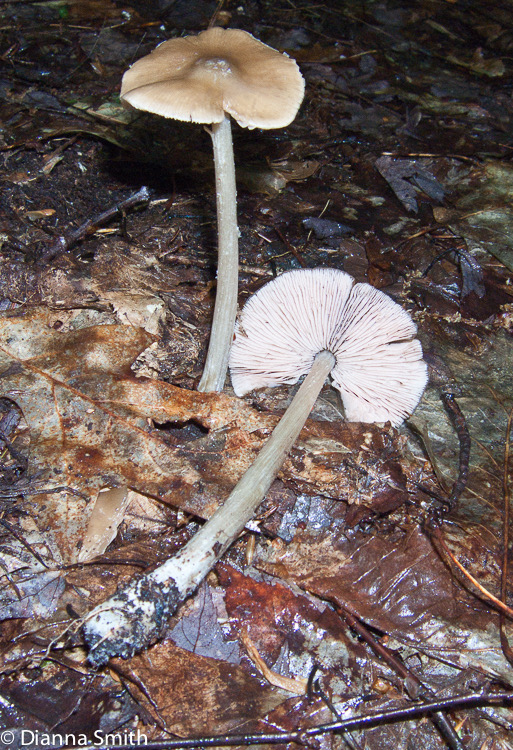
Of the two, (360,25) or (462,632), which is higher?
(360,25)

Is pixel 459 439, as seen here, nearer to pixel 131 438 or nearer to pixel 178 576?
pixel 178 576

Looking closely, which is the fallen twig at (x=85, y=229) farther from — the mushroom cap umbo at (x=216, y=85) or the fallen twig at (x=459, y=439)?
the fallen twig at (x=459, y=439)

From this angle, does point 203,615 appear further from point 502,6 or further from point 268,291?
point 502,6

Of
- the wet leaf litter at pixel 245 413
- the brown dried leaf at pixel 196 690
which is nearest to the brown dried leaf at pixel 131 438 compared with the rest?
the wet leaf litter at pixel 245 413

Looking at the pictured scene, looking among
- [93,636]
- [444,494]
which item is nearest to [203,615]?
[93,636]

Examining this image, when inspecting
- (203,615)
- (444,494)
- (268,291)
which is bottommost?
(203,615)

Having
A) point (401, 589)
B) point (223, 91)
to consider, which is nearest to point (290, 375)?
point (401, 589)

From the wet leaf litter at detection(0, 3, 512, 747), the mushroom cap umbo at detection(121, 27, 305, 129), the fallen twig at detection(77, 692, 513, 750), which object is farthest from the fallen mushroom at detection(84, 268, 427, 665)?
the mushroom cap umbo at detection(121, 27, 305, 129)
